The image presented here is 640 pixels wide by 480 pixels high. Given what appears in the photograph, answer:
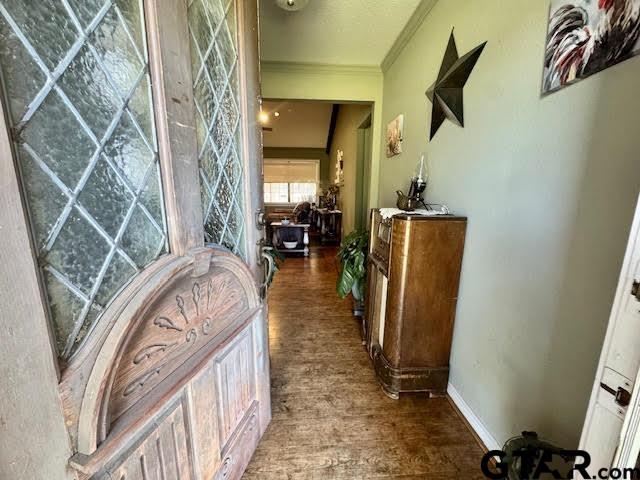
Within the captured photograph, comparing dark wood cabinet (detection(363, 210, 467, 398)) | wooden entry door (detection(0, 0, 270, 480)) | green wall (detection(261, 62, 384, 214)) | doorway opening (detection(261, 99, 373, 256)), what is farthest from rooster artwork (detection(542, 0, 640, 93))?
doorway opening (detection(261, 99, 373, 256))

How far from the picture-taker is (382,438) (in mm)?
1427

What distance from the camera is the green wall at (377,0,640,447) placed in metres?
0.84

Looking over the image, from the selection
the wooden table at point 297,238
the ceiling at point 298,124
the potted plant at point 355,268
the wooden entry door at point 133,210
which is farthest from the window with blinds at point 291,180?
the wooden entry door at point 133,210

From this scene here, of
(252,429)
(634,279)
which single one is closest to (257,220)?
(252,429)

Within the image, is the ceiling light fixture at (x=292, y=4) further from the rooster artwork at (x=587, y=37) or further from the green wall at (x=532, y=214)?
the rooster artwork at (x=587, y=37)

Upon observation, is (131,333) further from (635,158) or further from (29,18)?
(635,158)

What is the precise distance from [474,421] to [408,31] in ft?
9.71

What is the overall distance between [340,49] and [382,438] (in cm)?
331

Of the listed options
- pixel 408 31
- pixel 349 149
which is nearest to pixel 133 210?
pixel 408 31

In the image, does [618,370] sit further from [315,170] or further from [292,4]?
[315,170]

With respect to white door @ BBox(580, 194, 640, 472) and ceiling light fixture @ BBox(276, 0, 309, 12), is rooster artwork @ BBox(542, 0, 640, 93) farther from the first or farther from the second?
ceiling light fixture @ BBox(276, 0, 309, 12)

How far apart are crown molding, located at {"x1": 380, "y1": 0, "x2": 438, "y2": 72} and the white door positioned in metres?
2.20

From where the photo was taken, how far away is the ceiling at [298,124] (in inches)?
254

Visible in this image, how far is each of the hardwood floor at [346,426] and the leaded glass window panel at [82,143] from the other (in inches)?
49.1
